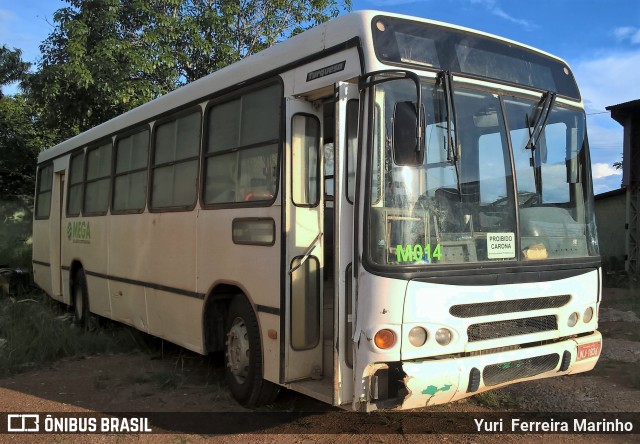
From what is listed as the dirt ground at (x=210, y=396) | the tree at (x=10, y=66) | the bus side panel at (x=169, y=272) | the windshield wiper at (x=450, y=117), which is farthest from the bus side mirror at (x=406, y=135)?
the tree at (x=10, y=66)

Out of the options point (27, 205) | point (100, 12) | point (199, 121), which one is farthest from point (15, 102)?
point (199, 121)

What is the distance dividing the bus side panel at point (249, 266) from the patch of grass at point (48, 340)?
2648 mm

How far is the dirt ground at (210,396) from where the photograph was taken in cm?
432

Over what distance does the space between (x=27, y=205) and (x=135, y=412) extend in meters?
16.1

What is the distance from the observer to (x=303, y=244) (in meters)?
4.23

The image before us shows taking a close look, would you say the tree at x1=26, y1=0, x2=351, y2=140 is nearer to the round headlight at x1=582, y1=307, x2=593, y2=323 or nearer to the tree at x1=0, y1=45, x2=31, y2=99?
the tree at x1=0, y1=45, x2=31, y2=99

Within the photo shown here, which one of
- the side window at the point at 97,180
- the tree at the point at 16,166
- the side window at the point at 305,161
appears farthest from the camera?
the tree at the point at 16,166

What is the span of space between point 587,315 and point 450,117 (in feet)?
6.44

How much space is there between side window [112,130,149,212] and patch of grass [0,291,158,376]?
174 centimetres

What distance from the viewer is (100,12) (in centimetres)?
1173

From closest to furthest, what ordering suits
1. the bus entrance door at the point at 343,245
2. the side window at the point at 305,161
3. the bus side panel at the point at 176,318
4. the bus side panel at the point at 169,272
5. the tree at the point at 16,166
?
the bus entrance door at the point at 343,245 → the side window at the point at 305,161 → the bus side panel at the point at 176,318 → the bus side panel at the point at 169,272 → the tree at the point at 16,166

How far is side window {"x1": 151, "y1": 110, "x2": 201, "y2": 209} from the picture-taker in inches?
221

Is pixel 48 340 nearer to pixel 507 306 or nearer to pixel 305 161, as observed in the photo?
pixel 305 161

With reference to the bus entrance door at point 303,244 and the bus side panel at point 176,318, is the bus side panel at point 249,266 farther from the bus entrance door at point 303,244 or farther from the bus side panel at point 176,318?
the bus side panel at point 176,318
